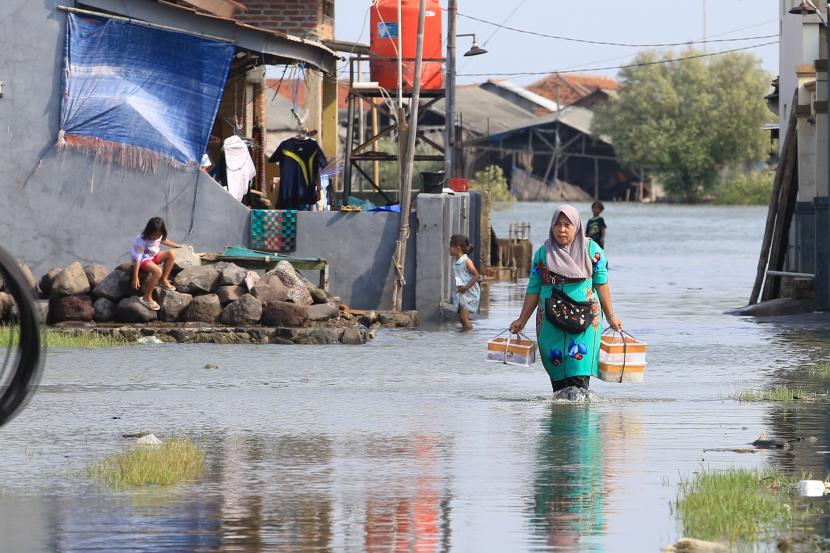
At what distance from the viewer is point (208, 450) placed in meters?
10.3

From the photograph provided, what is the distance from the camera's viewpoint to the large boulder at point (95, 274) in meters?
20.6

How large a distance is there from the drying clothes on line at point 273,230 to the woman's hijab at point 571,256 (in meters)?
10.1

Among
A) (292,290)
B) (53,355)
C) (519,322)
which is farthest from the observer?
(292,290)

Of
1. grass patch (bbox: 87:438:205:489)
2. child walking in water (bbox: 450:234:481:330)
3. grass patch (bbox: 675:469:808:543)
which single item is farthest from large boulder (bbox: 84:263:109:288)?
grass patch (bbox: 675:469:808:543)

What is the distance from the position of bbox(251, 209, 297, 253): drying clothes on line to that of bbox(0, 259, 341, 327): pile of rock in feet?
5.18

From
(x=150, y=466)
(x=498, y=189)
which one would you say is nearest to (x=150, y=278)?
(x=150, y=466)

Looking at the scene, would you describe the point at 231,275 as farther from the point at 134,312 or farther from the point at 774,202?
the point at 774,202

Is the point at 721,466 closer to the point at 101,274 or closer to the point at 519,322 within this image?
the point at 519,322

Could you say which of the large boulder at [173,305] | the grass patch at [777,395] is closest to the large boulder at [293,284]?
the large boulder at [173,305]

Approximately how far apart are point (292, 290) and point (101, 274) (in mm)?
2431

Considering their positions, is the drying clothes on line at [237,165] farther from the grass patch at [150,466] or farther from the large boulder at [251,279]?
the grass patch at [150,466]

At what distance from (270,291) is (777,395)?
8392 mm

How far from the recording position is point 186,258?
2114 centimetres

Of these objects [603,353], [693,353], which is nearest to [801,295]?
[693,353]
